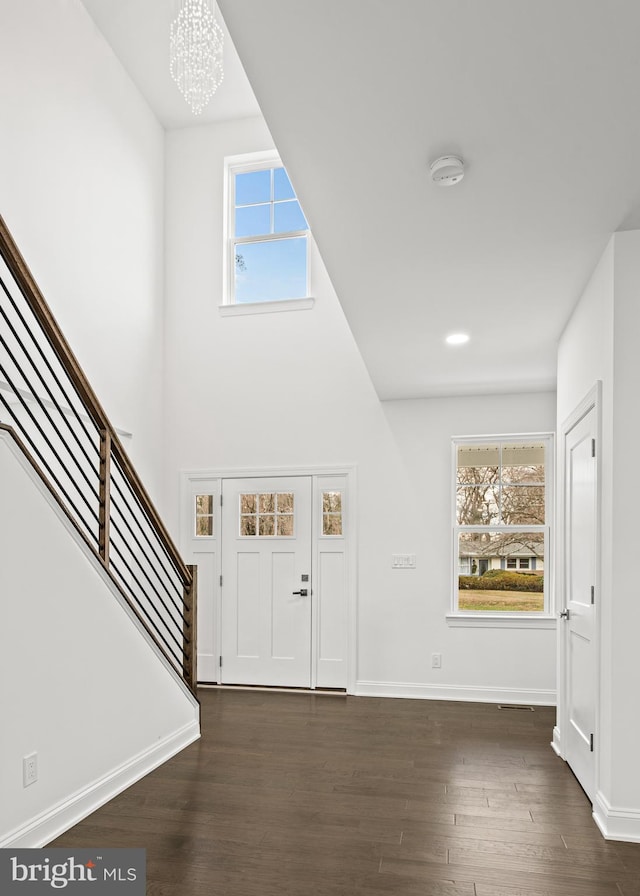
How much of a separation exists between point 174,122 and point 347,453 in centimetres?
376

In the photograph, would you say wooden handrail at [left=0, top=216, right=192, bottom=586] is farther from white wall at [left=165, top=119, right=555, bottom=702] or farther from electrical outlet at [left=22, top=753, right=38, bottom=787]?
white wall at [left=165, top=119, right=555, bottom=702]

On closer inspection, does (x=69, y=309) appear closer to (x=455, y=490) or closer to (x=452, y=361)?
(x=452, y=361)

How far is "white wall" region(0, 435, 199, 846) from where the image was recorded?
277 centimetres

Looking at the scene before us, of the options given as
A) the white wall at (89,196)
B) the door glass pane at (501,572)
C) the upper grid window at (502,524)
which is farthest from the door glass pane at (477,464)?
the white wall at (89,196)

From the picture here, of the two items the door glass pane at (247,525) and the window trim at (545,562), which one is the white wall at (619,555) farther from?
the door glass pane at (247,525)

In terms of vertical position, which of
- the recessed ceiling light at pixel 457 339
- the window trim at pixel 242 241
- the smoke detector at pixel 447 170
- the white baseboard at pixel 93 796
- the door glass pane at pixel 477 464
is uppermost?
the window trim at pixel 242 241

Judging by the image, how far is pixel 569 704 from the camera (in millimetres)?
4047

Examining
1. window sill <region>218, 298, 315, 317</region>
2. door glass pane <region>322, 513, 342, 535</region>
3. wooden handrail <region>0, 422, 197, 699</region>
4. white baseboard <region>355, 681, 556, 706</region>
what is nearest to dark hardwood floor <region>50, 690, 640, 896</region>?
wooden handrail <region>0, 422, 197, 699</region>

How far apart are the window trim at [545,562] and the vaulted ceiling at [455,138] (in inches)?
74.3

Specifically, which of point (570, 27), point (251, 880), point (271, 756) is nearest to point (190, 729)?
point (271, 756)

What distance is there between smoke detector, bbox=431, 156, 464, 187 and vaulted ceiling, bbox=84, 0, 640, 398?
0.03 meters

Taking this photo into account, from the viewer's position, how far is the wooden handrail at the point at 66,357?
114 inches

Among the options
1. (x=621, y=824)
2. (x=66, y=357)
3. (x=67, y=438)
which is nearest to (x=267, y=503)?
(x=67, y=438)

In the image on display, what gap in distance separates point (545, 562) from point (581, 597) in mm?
2051
